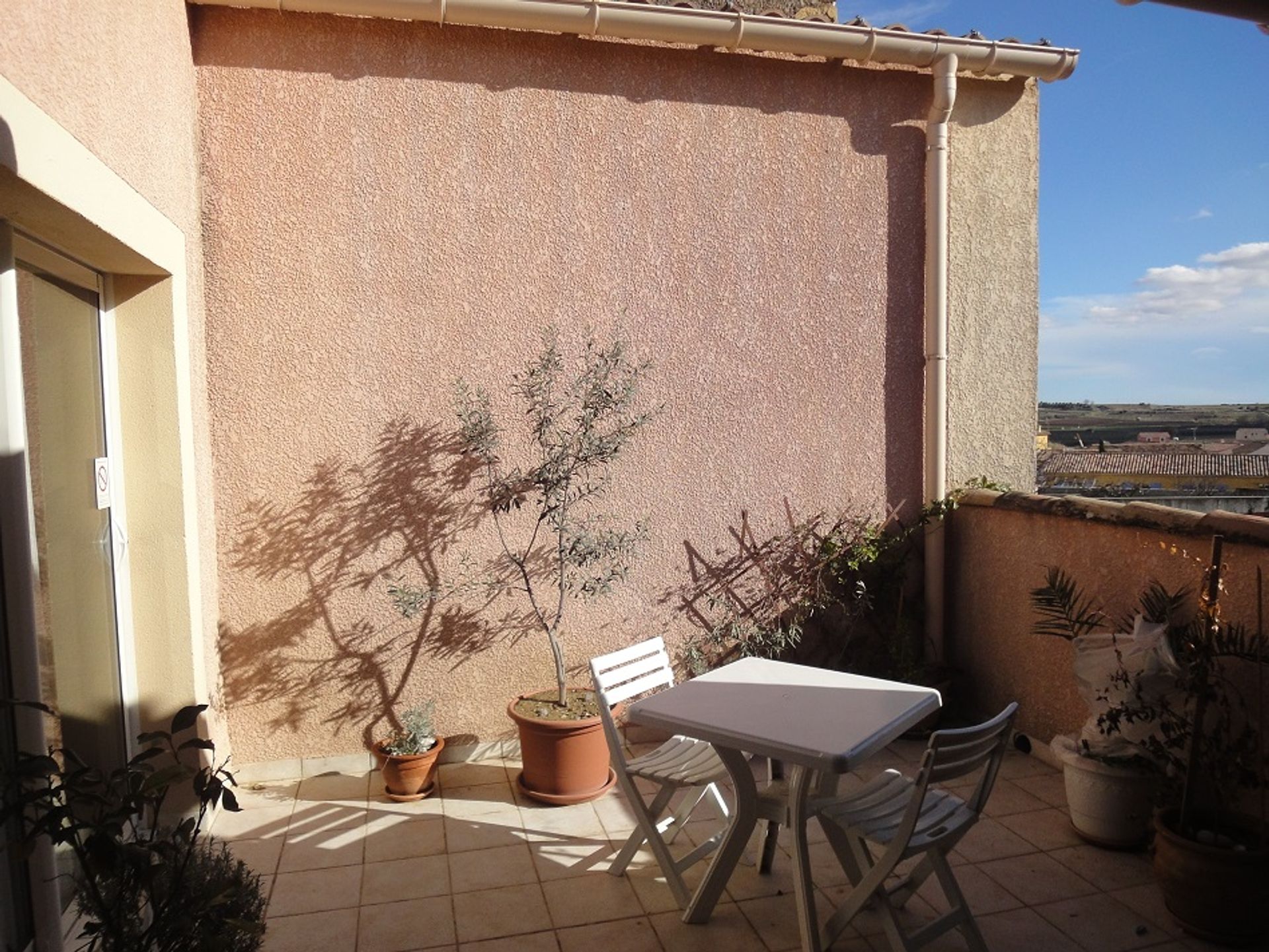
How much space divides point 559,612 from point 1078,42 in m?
4.84

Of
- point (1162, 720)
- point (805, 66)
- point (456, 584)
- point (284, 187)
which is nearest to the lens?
point (1162, 720)

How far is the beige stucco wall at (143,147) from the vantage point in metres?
2.72

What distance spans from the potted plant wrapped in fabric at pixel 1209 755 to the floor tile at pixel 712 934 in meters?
1.67

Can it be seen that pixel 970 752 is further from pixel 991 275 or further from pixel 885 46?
pixel 885 46

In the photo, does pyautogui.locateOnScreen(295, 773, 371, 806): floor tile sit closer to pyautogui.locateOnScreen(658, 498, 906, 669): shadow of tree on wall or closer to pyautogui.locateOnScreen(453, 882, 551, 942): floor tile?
pyautogui.locateOnScreen(453, 882, 551, 942): floor tile

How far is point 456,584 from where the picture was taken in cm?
514

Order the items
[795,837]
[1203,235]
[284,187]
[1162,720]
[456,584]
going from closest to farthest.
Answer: [795,837] < [1162,720] < [284,187] < [456,584] < [1203,235]

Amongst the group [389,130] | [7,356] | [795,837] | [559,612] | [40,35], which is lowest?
[795,837]

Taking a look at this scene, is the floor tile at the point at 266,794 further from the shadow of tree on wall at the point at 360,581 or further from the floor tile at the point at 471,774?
the floor tile at the point at 471,774

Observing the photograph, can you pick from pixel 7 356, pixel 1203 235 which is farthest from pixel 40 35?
pixel 1203 235

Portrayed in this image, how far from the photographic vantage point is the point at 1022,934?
3.41 metres

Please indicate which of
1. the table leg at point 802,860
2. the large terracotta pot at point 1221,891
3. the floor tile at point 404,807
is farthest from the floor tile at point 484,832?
the large terracotta pot at point 1221,891

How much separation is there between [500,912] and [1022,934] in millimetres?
2053

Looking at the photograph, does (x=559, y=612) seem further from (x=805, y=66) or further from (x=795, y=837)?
(x=805, y=66)
